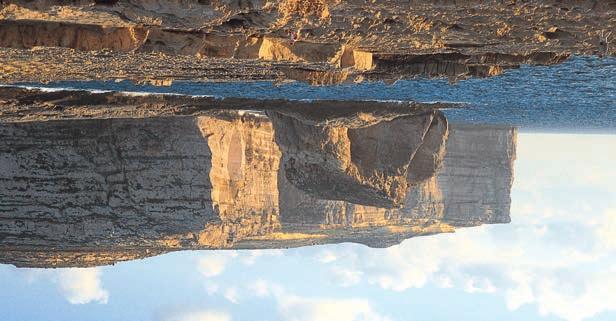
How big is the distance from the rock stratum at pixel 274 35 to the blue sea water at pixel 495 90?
2040 mm

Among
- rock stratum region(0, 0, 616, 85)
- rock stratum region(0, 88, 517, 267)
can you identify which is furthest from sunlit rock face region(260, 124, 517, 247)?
rock stratum region(0, 0, 616, 85)

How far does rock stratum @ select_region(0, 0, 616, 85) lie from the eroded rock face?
2843mm

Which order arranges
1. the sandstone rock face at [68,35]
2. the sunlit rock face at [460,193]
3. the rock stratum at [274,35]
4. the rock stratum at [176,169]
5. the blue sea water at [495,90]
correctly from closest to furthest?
1. the rock stratum at [274,35]
2. the sandstone rock face at [68,35]
3. the blue sea water at [495,90]
4. the rock stratum at [176,169]
5. the sunlit rock face at [460,193]

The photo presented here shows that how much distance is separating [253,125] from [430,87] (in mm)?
1776

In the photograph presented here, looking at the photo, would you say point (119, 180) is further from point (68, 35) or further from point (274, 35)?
point (68, 35)

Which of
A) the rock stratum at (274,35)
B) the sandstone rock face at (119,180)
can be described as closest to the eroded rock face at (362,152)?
the sandstone rock face at (119,180)

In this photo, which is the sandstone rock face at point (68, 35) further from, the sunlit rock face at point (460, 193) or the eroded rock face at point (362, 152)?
the sunlit rock face at point (460, 193)

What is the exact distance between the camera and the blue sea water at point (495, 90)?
5.79 meters

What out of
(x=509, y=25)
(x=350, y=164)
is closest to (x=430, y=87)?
(x=350, y=164)

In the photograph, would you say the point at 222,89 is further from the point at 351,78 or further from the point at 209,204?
the point at 351,78

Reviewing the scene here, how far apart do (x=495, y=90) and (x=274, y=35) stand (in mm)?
4747

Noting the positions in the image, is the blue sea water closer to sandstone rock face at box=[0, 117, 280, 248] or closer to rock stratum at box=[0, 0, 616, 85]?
sandstone rock face at box=[0, 117, 280, 248]

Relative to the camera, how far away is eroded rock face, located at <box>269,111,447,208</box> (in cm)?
649

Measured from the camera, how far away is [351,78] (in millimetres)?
3877
